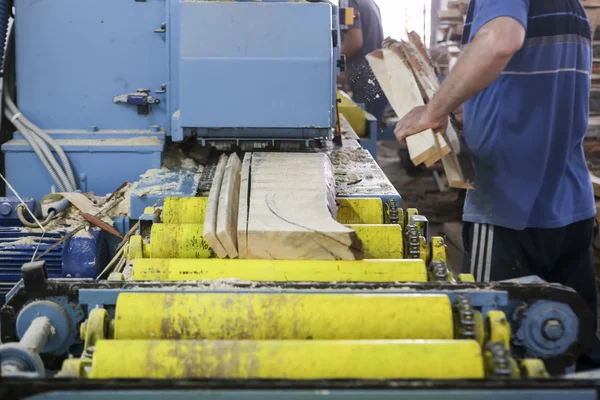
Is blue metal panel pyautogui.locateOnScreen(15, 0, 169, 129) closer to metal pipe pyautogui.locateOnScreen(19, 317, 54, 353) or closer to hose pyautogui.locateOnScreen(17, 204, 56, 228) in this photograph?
hose pyautogui.locateOnScreen(17, 204, 56, 228)

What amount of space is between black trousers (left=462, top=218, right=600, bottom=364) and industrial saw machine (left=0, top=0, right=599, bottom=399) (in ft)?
1.46

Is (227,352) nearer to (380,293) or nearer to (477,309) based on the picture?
(380,293)

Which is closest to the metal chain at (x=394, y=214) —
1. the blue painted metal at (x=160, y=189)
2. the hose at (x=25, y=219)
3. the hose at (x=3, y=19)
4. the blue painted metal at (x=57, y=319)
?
the blue painted metal at (x=160, y=189)

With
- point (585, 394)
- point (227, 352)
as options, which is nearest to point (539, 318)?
point (585, 394)

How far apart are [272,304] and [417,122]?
103 centimetres

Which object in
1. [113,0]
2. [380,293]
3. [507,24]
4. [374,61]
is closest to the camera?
[380,293]

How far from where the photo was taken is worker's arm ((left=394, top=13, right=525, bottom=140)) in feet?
6.83

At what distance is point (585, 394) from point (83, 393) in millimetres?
932

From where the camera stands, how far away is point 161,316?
1.48 m

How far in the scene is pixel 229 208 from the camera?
80.8 inches

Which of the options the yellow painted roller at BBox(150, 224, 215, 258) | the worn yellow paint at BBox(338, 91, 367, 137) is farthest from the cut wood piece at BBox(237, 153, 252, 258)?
the worn yellow paint at BBox(338, 91, 367, 137)

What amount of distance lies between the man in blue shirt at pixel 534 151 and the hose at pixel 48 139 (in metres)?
1.62

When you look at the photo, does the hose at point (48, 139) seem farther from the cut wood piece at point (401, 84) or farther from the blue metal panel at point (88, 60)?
the cut wood piece at point (401, 84)

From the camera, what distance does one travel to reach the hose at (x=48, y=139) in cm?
301
